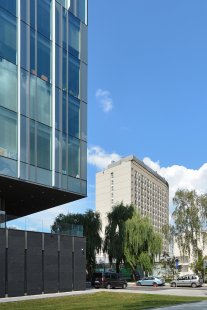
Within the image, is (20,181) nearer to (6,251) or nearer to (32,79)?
(6,251)

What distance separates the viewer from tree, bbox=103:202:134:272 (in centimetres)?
6781

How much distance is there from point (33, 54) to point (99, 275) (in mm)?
27859

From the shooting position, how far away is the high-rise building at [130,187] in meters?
171

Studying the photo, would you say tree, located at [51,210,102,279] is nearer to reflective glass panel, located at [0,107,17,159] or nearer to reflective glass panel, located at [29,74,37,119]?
reflective glass panel, located at [29,74,37,119]

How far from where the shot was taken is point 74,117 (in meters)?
40.1

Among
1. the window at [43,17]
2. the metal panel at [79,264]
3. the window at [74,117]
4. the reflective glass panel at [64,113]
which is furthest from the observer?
the metal panel at [79,264]

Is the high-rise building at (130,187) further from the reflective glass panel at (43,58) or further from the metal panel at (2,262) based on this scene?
the metal panel at (2,262)

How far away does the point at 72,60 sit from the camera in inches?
1598

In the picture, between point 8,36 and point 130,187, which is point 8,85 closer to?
point 8,36

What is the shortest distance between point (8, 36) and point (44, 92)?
16.4ft

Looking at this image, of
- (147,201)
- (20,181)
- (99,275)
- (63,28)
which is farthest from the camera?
(147,201)

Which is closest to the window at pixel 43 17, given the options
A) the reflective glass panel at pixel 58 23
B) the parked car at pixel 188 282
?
the reflective glass panel at pixel 58 23

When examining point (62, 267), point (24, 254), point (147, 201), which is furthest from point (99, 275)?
point (147, 201)

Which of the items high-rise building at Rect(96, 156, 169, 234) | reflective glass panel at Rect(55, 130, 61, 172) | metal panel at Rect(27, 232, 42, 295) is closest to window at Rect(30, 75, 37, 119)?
reflective glass panel at Rect(55, 130, 61, 172)
